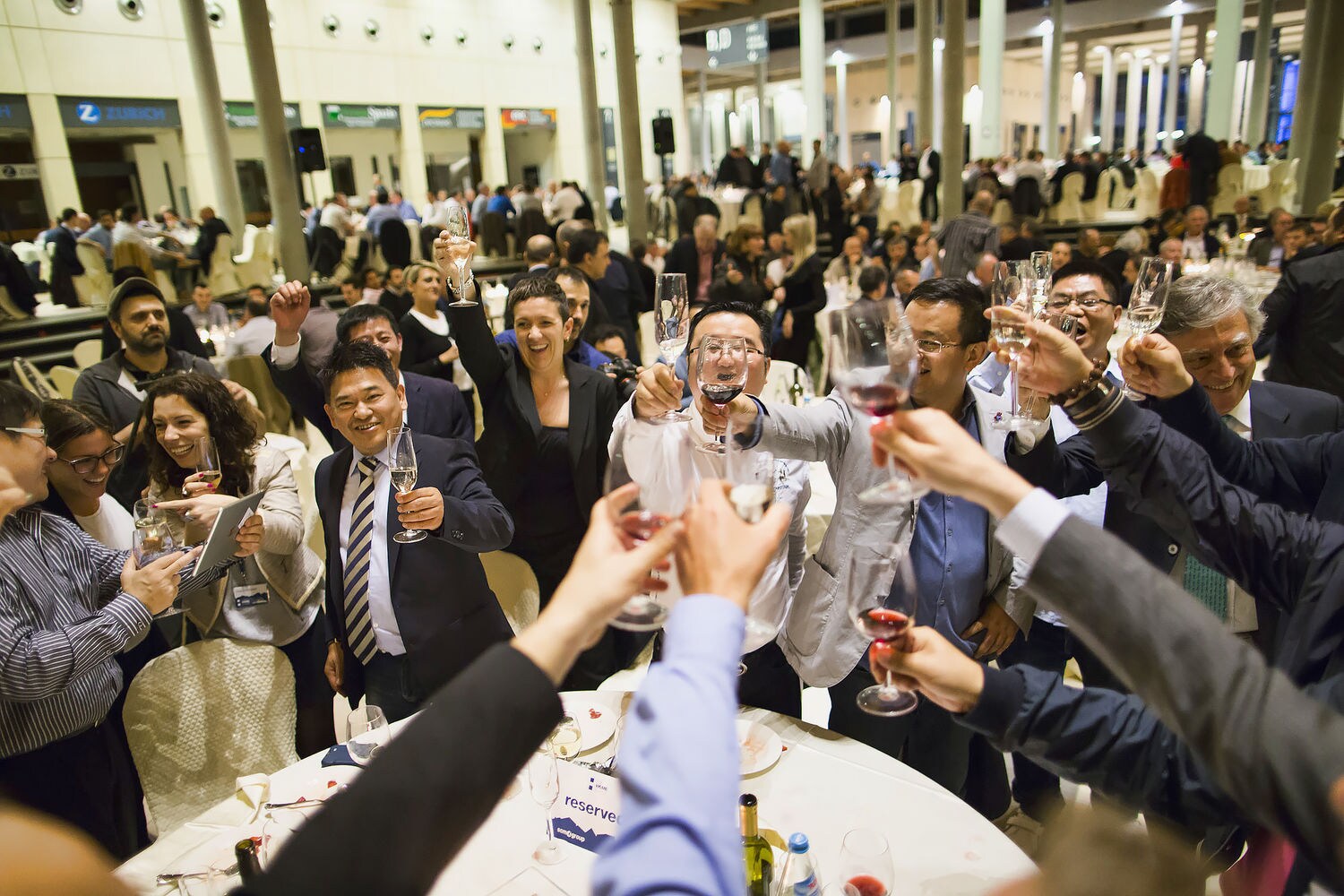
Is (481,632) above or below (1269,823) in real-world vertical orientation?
below

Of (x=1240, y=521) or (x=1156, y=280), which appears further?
(x=1156, y=280)

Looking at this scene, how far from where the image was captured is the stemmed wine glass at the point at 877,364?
1125mm

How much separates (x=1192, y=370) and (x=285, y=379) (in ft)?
10.6

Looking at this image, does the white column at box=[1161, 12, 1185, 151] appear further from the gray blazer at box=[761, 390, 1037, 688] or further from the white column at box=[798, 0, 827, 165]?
the gray blazer at box=[761, 390, 1037, 688]

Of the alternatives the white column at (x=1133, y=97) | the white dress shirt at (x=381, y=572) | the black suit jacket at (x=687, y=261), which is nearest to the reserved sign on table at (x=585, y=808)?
the white dress shirt at (x=381, y=572)

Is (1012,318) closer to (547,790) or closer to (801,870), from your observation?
(801,870)

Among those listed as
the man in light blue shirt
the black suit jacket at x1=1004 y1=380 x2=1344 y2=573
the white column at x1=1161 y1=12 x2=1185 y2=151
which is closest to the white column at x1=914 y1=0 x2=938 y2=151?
the white column at x1=1161 y1=12 x2=1185 y2=151

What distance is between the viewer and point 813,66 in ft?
64.3

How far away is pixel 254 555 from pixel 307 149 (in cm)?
1027

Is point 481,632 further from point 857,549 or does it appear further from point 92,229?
point 92,229

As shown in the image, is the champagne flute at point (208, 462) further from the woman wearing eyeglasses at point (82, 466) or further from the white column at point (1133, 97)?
the white column at point (1133, 97)

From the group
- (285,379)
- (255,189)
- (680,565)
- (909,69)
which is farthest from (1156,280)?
(909,69)

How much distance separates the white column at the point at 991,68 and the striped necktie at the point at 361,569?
59.9ft

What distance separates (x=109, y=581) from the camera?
7.83ft
